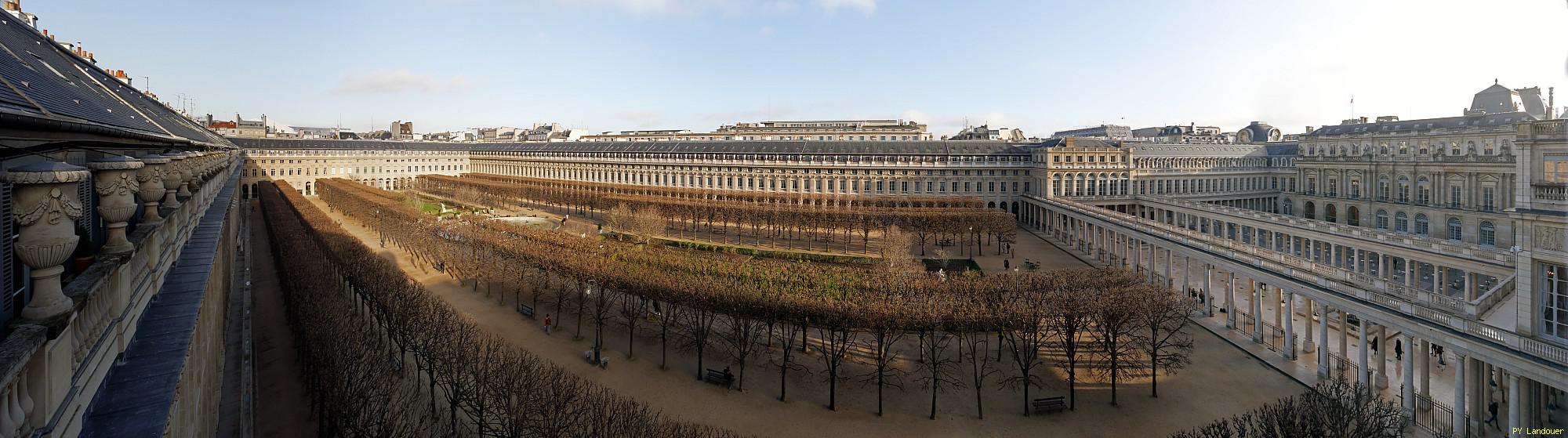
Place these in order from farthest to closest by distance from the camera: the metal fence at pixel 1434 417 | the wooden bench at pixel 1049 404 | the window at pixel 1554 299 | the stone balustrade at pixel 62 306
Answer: the wooden bench at pixel 1049 404, the metal fence at pixel 1434 417, the window at pixel 1554 299, the stone balustrade at pixel 62 306

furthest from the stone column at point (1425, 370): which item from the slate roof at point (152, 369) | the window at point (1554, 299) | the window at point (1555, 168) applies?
the slate roof at point (152, 369)

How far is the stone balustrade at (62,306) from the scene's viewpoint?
16.5ft

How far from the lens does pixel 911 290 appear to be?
26531mm

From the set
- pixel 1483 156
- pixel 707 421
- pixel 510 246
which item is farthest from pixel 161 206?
pixel 1483 156

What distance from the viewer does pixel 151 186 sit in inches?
400

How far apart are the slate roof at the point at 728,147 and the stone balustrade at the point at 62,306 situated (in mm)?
73679

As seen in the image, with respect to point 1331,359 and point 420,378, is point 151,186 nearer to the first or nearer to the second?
point 420,378

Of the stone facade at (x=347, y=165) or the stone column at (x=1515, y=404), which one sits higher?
the stone facade at (x=347, y=165)

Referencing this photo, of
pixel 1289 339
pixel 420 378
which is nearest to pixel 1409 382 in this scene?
pixel 1289 339

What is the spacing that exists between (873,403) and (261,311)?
30251 millimetres

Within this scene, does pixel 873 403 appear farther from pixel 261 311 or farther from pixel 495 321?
pixel 261 311

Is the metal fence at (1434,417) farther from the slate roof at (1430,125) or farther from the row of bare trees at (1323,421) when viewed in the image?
the slate roof at (1430,125)

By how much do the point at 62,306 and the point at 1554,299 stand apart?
26.8 m

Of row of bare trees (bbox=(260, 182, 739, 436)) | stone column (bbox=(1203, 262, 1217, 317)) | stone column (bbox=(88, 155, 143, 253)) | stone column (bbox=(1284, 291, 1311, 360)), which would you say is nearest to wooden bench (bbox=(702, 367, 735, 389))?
row of bare trees (bbox=(260, 182, 739, 436))
